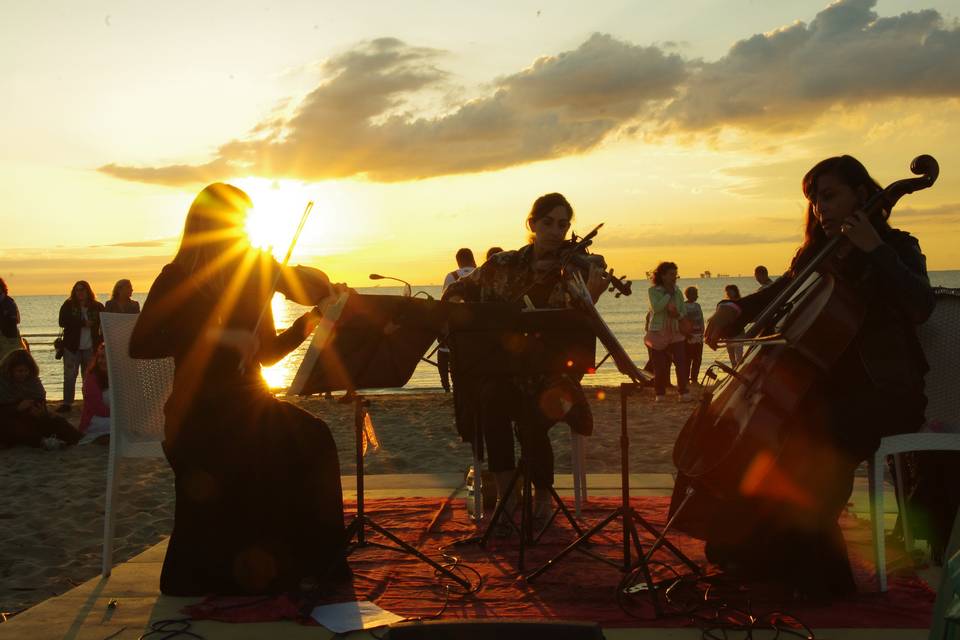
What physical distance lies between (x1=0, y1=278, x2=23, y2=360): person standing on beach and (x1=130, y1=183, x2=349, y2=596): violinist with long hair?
6.01 m

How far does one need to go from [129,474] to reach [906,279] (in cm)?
580

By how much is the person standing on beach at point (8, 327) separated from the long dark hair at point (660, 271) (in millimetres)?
7234

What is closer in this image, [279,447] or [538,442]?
[279,447]

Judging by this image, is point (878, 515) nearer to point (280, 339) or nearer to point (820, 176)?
point (820, 176)

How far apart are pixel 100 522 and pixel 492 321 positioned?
11.1 feet

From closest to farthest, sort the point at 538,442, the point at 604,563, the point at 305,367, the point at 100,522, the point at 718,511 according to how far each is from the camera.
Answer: the point at 305,367 → the point at 718,511 → the point at 604,563 → the point at 538,442 → the point at 100,522

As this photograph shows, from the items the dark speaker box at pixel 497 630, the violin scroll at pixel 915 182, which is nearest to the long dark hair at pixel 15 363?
the dark speaker box at pixel 497 630

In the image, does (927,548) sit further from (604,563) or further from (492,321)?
(492,321)

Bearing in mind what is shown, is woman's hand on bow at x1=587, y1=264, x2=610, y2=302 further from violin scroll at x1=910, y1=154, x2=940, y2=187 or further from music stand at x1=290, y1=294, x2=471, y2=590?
violin scroll at x1=910, y1=154, x2=940, y2=187

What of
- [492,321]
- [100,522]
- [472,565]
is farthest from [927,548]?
[100,522]

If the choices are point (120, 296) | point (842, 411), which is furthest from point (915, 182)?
point (120, 296)

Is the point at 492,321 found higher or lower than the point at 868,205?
lower

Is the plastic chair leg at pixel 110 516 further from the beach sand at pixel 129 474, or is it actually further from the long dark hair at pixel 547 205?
the long dark hair at pixel 547 205

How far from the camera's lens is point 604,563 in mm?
3594
